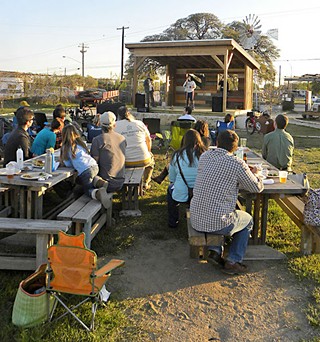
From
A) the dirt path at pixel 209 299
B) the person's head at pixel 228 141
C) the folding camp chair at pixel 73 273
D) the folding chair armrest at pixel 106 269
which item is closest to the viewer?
the folding camp chair at pixel 73 273

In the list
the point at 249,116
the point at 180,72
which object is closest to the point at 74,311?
the point at 249,116

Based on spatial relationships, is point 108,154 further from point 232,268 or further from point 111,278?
point 232,268

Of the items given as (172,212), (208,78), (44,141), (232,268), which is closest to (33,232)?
(232,268)

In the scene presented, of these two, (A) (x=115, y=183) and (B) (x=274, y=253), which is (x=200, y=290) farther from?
(A) (x=115, y=183)

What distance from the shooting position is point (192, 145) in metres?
4.57

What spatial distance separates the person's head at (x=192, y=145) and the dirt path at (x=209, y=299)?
1028 mm

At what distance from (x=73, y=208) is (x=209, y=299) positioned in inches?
60.1

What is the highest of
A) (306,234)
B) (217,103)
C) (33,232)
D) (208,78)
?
(208,78)

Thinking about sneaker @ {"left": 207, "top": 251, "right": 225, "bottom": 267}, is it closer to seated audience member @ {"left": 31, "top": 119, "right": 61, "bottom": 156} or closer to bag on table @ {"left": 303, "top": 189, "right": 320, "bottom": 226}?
bag on table @ {"left": 303, "top": 189, "right": 320, "bottom": 226}

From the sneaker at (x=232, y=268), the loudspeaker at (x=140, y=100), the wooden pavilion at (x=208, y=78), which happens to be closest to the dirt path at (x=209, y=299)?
the sneaker at (x=232, y=268)

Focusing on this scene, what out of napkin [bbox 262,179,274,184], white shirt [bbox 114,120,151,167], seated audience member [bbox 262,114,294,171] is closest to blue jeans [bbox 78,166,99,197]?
white shirt [bbox 114,120,151,167]

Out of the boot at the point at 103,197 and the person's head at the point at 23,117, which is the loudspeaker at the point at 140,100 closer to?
the person's head at the point at 23,117

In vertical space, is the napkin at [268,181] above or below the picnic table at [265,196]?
above

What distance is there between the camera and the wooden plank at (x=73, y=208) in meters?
3.72
